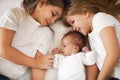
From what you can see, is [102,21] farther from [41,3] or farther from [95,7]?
[41,3]

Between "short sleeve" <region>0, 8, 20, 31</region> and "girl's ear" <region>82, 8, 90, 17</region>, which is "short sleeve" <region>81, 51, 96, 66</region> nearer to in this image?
"girl's ear" <region>82, 8, 90, 17</region>

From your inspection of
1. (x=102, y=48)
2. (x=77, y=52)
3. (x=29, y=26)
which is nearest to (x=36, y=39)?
(x=29, y=26)

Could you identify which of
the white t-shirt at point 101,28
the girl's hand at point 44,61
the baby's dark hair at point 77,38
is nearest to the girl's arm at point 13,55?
the girl's hand at point 44,61

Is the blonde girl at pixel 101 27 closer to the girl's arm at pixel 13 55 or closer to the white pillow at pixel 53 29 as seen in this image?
the white pillow at pixel 53 29

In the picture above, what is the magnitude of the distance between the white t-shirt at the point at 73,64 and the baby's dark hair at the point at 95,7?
0.78ft

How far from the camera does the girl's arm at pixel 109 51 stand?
1343 mm

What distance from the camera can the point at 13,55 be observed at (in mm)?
1448

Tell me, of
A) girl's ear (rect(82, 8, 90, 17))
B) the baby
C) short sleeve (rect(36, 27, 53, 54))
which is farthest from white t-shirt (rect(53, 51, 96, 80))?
girl's ear (rect(82, 8, 90, 17))

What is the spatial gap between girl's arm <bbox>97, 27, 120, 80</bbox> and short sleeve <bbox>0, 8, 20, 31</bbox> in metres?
0.46

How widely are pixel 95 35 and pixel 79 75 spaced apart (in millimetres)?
228

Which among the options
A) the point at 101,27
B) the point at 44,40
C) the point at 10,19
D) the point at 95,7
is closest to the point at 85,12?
the point at 95,7

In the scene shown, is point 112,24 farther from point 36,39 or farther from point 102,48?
point 36,39

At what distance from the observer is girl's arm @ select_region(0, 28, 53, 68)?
1428 millimetres

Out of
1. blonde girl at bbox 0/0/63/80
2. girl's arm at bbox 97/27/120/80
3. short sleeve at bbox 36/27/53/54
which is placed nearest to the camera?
girl's arm at bbox 97/27/120/80
